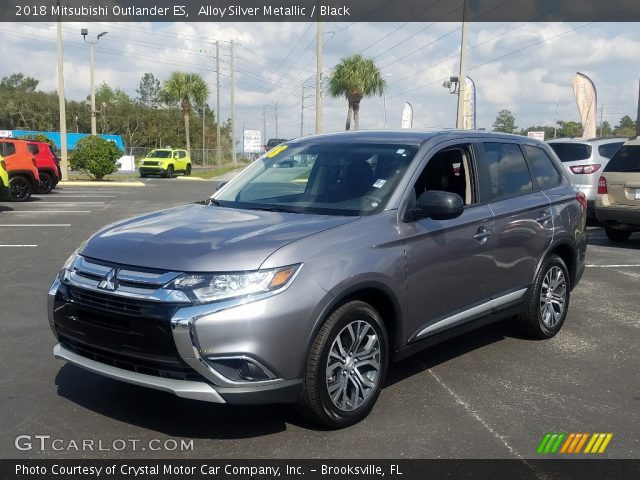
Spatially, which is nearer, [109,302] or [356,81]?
[109,302]

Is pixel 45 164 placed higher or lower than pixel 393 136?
lower

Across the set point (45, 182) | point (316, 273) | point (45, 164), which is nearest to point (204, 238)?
point (316, 273)

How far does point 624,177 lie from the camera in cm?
1070

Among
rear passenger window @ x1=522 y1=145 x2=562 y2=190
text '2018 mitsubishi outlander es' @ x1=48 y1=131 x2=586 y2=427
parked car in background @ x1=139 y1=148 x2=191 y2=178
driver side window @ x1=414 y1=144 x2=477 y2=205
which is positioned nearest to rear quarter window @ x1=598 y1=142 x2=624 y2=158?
rear passenger window @ x1=522 y1=145 x2=562 y2=190

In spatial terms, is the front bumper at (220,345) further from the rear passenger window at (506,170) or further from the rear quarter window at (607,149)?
the rear quarter window at (607,149)

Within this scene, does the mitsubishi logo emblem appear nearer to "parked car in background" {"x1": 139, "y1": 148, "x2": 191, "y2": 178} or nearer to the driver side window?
the driver side window

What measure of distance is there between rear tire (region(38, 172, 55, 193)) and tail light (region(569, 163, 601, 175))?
16.2 meters

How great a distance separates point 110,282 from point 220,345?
765mm

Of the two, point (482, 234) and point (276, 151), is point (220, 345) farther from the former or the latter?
point (276, 151)

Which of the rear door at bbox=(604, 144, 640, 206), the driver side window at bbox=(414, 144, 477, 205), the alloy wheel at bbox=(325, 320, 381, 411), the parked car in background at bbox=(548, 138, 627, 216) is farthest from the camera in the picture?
the parked car in background at bbox=(548, 138, 627, 216)

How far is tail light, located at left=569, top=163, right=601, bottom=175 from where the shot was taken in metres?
12.7

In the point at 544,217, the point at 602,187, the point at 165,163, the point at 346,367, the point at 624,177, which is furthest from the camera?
the point at 165,163

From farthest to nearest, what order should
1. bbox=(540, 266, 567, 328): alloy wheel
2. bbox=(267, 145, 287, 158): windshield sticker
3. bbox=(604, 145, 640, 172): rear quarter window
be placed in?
bbox=(604, 145, 640, 172): rear quarter window
bbox=(540, 266, 567, 328): alloy wheel
bbox=(267, 145, 287, 158): windshield sticker
